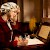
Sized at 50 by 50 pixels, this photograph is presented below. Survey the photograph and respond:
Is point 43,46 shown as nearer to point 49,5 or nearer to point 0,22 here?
point 0,22

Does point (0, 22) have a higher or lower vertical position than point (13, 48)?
higher

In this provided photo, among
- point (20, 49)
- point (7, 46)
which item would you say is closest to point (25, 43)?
point (20, 49)

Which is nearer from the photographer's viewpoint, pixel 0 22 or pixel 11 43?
pixel 11 43

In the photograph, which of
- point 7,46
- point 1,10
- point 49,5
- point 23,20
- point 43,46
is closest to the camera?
point 7,46

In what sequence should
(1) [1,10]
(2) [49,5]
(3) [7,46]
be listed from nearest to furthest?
1. (3) [7,46]
2. (1) [1,10]
3. (2) [49,5]

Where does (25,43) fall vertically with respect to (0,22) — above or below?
below

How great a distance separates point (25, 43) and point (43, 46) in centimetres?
20

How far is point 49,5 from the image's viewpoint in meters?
3.07

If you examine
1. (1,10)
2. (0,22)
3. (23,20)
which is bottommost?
(23,20)

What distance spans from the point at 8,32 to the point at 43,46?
0.42 m

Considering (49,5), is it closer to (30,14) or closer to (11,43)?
(30,14)

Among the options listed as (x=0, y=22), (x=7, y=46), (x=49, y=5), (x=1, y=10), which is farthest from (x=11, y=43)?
(x=49, y=5)

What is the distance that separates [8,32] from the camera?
5.74 feet

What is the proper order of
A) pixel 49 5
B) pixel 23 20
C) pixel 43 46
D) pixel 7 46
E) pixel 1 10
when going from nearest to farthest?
pixel 7 46
pixel 43 46
pixel 1 10
pixel 49 5
pixel 23 20
